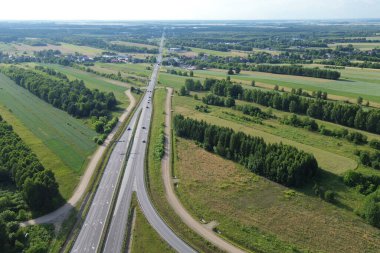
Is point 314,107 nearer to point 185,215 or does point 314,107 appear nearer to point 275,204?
point 275,204

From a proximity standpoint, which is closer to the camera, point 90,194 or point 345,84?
point 90,194

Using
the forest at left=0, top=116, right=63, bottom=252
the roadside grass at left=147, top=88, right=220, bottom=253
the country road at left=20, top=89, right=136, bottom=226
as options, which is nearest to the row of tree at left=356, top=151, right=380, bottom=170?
the roadside grass at left=147, top=88, right=220, bottom=253

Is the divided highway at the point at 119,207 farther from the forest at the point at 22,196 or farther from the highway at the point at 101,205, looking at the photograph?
the forest at the point at 22,196

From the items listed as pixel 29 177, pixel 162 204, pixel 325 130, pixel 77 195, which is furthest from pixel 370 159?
pixel 29 177

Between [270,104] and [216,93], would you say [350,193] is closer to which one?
[270,104]

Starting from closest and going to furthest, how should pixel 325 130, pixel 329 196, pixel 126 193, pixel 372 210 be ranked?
pixel 372 210 → pixel 329 196 → pixel 126 193 → pixel 325 130

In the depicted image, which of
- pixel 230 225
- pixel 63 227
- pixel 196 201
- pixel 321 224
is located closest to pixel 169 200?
pixel 196 201

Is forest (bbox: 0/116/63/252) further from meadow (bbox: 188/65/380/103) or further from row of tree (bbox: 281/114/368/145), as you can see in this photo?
meadow (bbox: 188/65/380/103)
